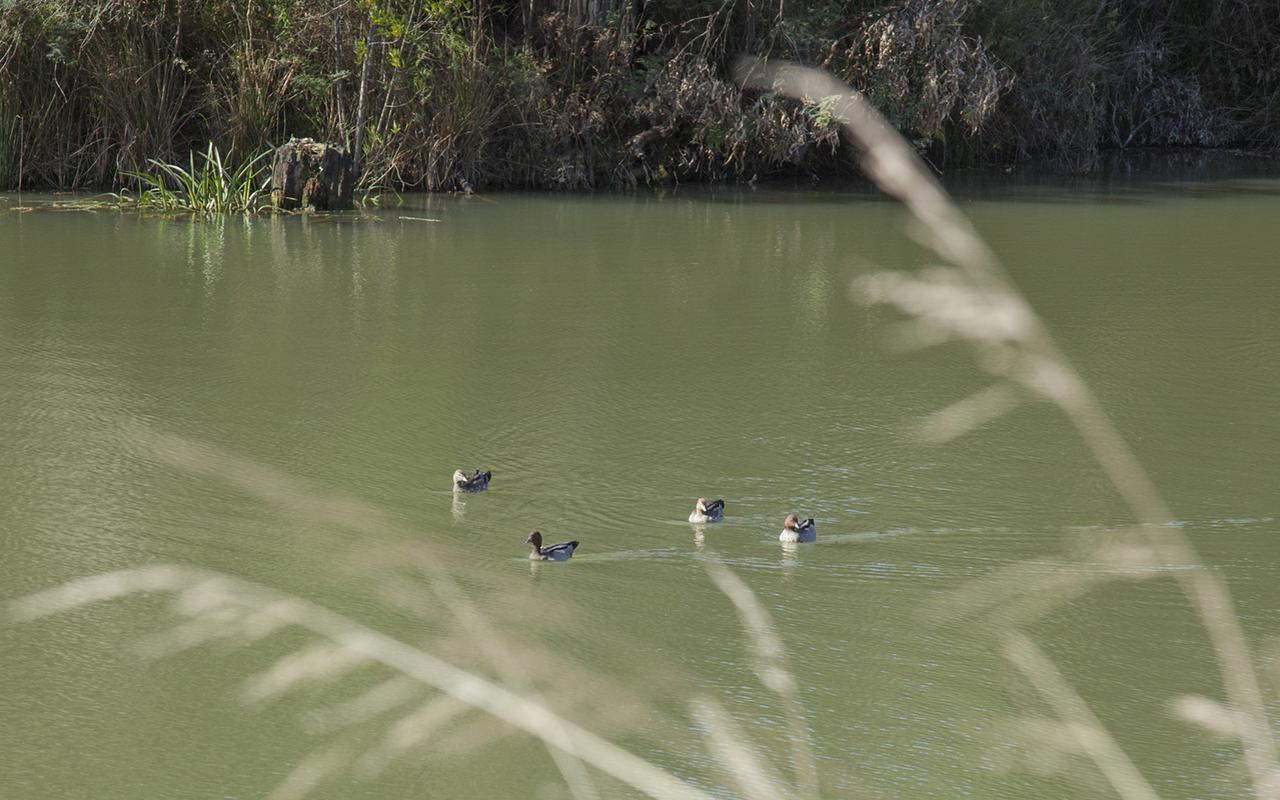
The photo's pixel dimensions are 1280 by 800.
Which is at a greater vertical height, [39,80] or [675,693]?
[39,80]

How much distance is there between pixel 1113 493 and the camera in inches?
185

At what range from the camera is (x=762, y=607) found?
11.8 feet

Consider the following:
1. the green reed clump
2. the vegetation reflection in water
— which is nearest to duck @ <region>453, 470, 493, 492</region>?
the vegetation reflection in water

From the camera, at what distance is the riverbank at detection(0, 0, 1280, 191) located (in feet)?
41.0

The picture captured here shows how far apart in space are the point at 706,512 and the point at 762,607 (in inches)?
25.5

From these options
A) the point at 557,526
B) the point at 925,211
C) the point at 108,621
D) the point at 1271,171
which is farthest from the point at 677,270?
the point at 1271,171

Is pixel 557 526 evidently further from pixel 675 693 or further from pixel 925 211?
pixel 925 211

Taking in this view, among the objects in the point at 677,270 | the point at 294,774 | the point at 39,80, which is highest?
the point at 39,80

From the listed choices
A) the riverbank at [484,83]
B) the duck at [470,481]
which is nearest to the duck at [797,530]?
the duck at [470,481]

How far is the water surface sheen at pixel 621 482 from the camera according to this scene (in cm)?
297

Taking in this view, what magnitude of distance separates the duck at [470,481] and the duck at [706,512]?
65 centimetres

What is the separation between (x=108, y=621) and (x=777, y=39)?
11.3 metres

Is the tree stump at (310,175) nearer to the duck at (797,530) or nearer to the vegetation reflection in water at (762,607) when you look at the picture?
the vegetation reflection in water at (762,607)

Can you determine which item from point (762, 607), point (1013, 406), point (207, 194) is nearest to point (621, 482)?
point (762, 607)
